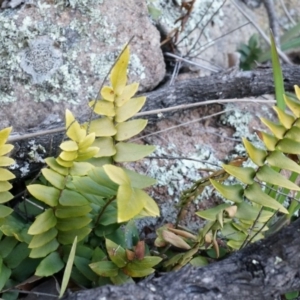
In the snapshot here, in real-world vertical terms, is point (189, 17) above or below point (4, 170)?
above

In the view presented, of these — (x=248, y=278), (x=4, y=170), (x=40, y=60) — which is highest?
(x=40, y=60)

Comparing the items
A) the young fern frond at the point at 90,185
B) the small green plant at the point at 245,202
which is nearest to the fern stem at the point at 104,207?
the young fern frond at the point at 90,185

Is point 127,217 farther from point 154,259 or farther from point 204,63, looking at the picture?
point 204,63

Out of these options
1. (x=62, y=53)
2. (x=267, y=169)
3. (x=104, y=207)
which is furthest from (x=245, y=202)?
(x=62, y=53)

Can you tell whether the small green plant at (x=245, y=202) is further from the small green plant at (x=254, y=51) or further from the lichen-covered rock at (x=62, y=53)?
the small green plant at (x=254, y=51)

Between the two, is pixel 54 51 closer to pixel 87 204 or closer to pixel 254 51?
pixel 87 204

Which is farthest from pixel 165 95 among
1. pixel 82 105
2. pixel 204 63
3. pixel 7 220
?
pixel 7 220
